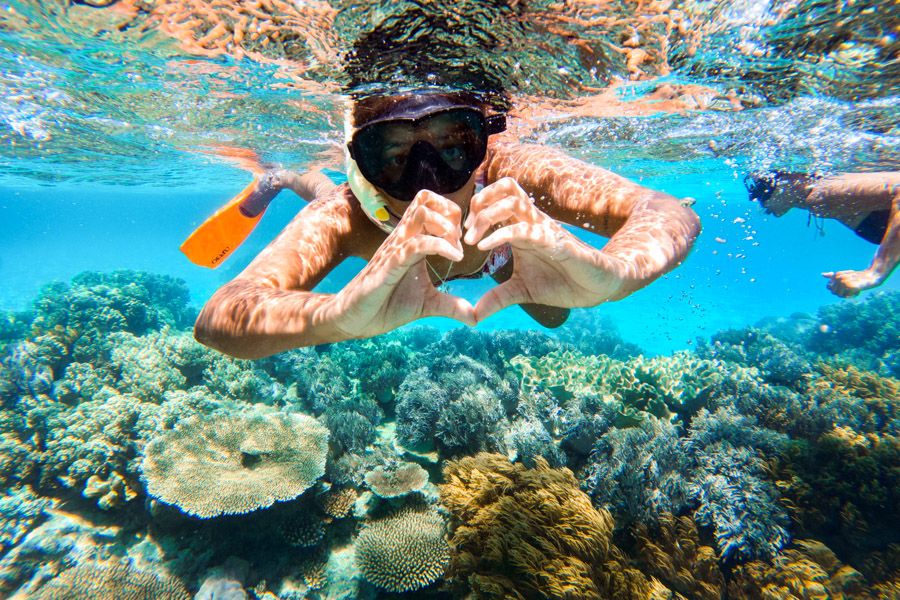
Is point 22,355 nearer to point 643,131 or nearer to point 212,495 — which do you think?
point 212,495

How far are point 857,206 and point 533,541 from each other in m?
8.07

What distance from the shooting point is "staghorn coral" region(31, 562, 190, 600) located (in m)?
4.64

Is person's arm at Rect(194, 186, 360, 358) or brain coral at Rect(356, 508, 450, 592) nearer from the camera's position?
person's arm at Rect(194, 186, 360, 358)

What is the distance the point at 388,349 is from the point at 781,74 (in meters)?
9.95

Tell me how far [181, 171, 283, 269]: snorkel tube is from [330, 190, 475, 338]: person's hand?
397 cm

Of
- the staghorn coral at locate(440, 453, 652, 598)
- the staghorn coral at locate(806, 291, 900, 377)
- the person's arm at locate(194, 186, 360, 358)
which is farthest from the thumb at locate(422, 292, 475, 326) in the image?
the staghorn coral at locate(806, 291, 900, 377)

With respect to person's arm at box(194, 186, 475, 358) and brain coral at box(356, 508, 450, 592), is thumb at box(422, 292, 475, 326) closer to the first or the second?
person's arm at box(194, 186, 475, 358)

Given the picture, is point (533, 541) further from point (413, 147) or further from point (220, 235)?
point (220, 235)

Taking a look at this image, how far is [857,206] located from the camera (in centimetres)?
666

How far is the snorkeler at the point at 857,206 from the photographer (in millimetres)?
3938

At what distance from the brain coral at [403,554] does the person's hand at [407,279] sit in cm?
397

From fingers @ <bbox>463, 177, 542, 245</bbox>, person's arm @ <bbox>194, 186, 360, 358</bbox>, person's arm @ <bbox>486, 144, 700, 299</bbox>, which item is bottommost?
person's arm @ <bbox>194, 186, 360, 358</bbox>

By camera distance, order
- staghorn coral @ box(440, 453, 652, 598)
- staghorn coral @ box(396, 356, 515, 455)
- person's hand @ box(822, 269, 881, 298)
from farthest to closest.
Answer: staghorn coral @ box(396, 356, 515, 455) → person's hand @ box(822, 269, 881, 298) → staghorn coral @ box(440, 453, 652, 598)

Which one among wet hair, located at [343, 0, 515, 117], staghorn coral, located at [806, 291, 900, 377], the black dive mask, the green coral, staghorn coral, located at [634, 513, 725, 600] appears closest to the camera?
the black dive mask
